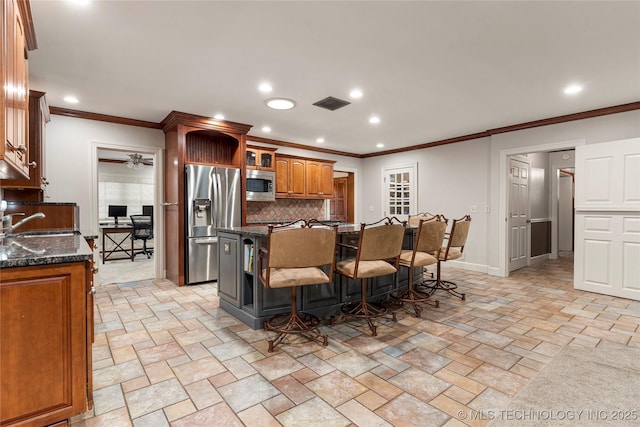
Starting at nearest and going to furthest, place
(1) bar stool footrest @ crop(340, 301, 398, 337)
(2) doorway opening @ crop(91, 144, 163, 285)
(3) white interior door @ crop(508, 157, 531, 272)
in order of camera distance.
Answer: (1) bar stool footrest @ crop(340, 301, 398, 337) → (2) doorway opening @ crop(91, 144, 163, 285) → (3) white interior door @ crop(508, 157, 531, 272)

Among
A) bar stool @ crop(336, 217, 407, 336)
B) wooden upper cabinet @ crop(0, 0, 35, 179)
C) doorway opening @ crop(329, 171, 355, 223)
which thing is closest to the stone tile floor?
bar stool @ crop(336, 217, 407, 336)

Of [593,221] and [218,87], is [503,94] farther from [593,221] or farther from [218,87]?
[218,87]

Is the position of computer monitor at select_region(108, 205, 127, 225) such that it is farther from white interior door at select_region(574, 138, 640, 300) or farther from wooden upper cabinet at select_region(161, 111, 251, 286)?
white interior door at select_region(574, 138, 640, 300)

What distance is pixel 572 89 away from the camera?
3393mm

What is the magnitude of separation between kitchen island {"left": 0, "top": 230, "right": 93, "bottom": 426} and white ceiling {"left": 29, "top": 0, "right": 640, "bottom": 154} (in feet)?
5.56

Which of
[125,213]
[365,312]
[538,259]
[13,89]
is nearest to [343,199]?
[538,259]

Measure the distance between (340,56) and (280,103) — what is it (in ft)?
4.37

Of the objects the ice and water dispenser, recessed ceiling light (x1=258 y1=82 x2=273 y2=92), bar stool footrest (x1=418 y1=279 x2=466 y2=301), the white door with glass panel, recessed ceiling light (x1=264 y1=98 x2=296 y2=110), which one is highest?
recessed ceiling light (x1=258 y1=82 x2=273 y2=92)

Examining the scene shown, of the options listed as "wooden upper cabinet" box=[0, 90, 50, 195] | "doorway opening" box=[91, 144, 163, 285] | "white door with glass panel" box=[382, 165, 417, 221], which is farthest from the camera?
"white door with glass panel" box=[382, 165, 417, 221]

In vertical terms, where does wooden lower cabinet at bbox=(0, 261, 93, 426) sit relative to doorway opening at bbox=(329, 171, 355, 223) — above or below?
below

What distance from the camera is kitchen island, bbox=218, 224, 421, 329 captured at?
2.86 meters

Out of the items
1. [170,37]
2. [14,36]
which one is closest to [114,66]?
[170,37]

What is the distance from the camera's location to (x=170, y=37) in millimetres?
2383

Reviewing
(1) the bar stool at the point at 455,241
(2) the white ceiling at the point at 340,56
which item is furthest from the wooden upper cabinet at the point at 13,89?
(1) the bar stool at the point at 455,241
